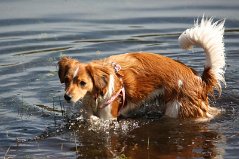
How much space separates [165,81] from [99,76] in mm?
1120

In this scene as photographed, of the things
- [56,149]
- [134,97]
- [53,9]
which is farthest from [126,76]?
[53,9]

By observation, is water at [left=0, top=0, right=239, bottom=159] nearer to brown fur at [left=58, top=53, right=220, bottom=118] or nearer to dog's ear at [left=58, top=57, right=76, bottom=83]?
brown fur at [left=58, top=53, right=220, bottom=118]

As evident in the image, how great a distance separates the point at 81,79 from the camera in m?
7.98

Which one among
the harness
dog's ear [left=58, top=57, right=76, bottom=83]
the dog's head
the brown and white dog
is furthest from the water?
dog's ear [left=58, top=57, right=76, bottom=83]

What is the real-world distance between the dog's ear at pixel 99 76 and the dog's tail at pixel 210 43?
51.0 inches

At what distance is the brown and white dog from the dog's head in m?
0.05

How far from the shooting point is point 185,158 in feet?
25.0

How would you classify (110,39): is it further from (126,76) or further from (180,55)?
(126,76)

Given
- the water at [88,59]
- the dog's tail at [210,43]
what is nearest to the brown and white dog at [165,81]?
the dog's tail at [210,43]

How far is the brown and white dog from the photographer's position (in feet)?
27.9

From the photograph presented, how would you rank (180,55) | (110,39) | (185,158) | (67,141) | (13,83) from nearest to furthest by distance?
(185,158)
(67,141)
(13,83)
(180,55)
(110,39)

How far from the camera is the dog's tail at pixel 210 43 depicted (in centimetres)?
850

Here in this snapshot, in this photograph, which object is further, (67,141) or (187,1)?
(187,1)

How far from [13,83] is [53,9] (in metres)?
4.73
